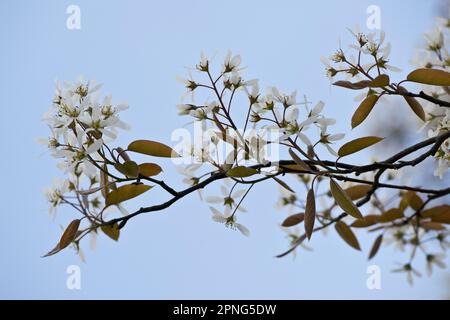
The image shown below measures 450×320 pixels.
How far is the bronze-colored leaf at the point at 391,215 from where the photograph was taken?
5.38 ft

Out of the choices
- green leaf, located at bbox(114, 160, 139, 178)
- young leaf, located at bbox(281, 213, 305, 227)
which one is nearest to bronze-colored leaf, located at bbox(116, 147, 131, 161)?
green leaf, located at bbox(114, 160, 139, 178)

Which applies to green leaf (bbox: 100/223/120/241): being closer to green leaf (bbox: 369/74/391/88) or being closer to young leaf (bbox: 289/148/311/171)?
young leaf (bbox: 289/148/311/171)

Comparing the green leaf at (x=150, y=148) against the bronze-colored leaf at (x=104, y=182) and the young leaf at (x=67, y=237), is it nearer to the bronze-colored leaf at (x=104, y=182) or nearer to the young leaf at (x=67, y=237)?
the bronze-colored leaf at (x=104, y=182)

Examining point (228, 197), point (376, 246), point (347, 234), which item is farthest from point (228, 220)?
point (376, 246)

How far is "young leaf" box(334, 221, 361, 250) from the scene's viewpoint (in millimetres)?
A: 1646

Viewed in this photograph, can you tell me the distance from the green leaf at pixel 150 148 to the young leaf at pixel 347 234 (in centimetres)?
61

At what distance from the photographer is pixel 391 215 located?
5.40 ft

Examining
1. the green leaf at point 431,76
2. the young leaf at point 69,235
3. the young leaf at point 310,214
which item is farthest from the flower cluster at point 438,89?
the young leaf at point 69,235

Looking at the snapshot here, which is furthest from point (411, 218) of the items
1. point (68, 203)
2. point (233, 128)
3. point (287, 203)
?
point (68, 203)

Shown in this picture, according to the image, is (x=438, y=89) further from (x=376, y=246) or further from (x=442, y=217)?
(x=376, y=246)

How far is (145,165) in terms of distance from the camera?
1193 millimetres

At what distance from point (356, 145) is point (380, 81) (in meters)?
0.12

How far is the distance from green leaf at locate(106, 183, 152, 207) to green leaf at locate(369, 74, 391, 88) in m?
0.44

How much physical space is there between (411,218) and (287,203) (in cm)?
31
